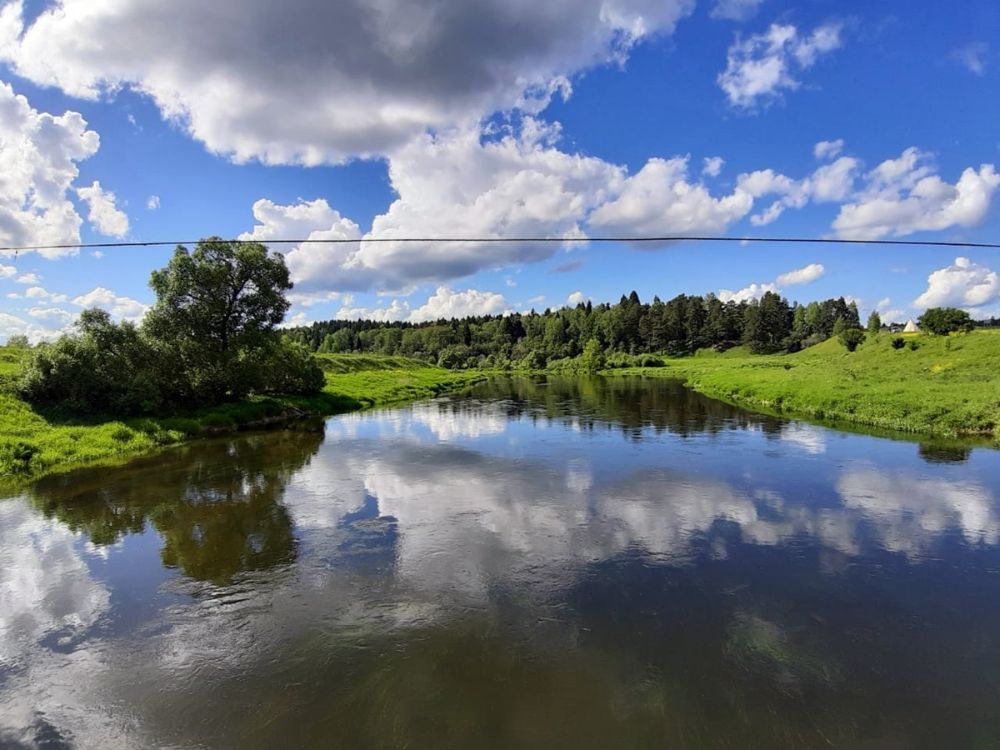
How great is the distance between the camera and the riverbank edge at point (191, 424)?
25438 millimetres

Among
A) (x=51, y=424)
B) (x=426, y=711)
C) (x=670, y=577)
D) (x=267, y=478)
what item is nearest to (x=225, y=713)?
(x=426, y=711)

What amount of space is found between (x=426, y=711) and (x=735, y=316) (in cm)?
17231

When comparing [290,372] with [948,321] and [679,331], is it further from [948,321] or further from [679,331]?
[679,331]

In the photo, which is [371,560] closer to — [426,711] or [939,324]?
[426,711]

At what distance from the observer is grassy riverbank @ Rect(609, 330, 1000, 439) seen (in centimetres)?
3078

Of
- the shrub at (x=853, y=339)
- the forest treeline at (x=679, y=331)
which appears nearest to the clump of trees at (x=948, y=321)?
the shrub at (x=853, y=339)

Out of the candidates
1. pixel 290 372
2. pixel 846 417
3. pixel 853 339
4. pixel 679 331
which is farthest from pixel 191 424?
pixel 679 331

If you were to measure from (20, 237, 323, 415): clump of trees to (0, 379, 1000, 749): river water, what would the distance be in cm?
1237

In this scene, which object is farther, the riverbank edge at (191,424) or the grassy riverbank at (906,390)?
the grassy riverbank at (906,390)

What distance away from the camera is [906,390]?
37.3 m

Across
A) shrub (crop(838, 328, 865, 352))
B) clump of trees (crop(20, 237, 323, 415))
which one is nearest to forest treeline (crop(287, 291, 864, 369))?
shrub (crop(838, 328, 865, 352))

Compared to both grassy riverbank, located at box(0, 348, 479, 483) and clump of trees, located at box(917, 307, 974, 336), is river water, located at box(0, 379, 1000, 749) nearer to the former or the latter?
grassy riverbank, located at box(0, 348, 479, 483)

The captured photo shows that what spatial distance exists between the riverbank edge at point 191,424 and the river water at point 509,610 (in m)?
4.75

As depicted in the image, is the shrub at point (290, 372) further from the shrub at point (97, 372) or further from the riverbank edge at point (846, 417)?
the riverbank edge at point (846, 417)
